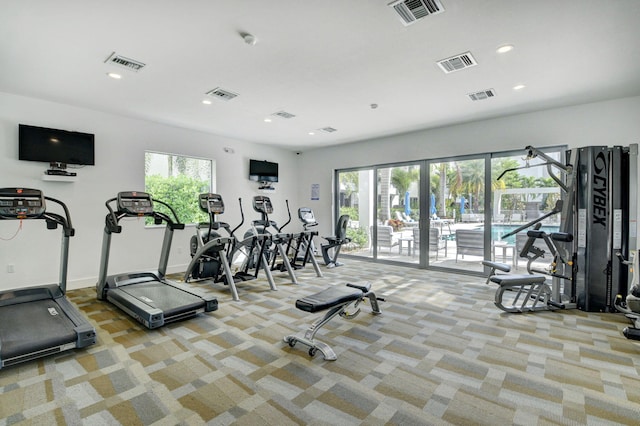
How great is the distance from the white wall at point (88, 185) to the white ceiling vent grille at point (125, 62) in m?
2.25

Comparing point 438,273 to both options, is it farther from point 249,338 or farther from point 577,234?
point 249,338

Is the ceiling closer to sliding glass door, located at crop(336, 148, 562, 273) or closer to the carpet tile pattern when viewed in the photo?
sliding glass door, located at crop(336, 148, 562, 273)

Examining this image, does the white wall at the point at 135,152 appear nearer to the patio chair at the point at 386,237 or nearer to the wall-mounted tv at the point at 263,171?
the wall-mounted tv at the point at 263,171

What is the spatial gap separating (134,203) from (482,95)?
5.11 m

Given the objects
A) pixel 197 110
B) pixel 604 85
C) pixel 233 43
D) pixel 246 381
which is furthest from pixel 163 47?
pixel 604 85

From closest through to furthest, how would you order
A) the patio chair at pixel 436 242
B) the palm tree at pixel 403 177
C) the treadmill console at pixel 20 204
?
1. the treadmill console at pixel 20 204
2. the patio chair at pixel 436 242
3. the palm tree at pixel 403 177

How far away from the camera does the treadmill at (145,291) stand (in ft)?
11.2

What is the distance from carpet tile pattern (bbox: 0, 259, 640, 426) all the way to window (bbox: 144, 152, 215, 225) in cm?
288

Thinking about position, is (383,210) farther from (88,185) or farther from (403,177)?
(88,185)

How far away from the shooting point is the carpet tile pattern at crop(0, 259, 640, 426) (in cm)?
199

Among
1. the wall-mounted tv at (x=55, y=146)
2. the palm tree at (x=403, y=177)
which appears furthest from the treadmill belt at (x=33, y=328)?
the palm tree at (x=403, y=177)

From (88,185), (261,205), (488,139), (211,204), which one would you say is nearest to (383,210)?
(488,139)

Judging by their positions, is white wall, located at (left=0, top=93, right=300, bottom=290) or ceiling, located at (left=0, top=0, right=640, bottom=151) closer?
ceiling, located at (left=0, top=0, right=640, bottom=151)

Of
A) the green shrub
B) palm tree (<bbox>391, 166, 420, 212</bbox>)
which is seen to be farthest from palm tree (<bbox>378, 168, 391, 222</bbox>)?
the green shrub
